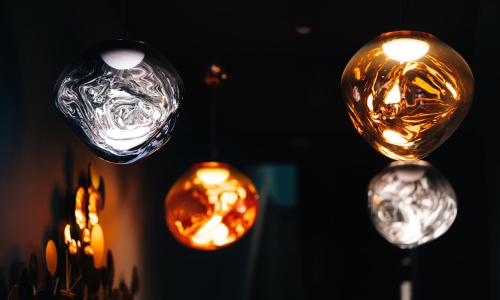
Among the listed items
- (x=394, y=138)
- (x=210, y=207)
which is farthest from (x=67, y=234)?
(x=394, y=138)

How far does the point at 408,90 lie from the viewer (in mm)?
1654

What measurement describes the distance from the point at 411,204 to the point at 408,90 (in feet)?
5.67

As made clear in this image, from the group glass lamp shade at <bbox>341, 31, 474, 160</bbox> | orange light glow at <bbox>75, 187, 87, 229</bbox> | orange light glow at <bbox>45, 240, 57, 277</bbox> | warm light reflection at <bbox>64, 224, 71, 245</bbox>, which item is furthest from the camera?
orange light glow at <bbox>75, 187, 87, 229</bbox>

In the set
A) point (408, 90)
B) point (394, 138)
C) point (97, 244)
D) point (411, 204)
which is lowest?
point (97, 244)

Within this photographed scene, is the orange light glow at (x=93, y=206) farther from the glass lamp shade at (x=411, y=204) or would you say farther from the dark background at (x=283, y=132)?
the glass lamp shade at (x=411, y=204)

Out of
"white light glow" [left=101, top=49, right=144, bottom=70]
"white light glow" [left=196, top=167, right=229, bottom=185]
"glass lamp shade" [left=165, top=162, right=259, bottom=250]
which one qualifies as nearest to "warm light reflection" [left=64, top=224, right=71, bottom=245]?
"glass lamp shade" [left=165, top=162, right=259, bottom=250]

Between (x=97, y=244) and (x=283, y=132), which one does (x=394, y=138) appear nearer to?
(x=97, y=244)

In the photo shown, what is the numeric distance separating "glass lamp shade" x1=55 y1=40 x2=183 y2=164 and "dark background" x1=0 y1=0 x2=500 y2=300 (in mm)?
305

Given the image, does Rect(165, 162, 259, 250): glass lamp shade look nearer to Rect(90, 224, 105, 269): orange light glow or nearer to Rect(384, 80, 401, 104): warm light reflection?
Rect(90, 224, 105, 269): orange light glow

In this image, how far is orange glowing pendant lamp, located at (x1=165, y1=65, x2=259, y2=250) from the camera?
2.83m

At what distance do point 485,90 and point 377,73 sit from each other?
3085mm

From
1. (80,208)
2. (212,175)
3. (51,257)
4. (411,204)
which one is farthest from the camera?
(411,204)

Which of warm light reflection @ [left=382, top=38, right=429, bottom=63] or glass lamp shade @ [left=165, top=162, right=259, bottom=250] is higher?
warm light reflection @ [left=382, top=38, right=429, bottom=63]

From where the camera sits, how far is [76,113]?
1.74 m
